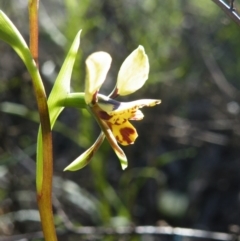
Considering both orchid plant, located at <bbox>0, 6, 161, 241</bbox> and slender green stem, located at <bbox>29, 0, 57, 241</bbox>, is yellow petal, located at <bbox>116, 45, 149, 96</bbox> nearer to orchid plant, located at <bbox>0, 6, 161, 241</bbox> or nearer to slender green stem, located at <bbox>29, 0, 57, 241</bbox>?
orchid plant, located at <bbox>0, 6, 161, 241</bbox>

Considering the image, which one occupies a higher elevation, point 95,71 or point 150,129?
point 95,71

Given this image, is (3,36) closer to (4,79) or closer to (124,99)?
(4,79)

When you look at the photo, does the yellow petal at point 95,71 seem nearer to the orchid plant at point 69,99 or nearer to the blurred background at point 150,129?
the orchid plant at point 69,99

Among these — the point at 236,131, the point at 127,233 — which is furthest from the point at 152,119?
the point at 127,233

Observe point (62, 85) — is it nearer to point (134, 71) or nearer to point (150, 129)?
point (134, 71)

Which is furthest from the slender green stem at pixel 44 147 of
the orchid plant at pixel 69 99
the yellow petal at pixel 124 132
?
the yellow petal at pixel 124 132

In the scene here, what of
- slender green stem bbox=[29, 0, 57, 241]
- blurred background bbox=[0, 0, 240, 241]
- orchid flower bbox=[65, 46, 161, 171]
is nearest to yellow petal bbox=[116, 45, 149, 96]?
orchid flower bbox=[65, 46, 161, 171]

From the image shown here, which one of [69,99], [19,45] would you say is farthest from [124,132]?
[19,45]
